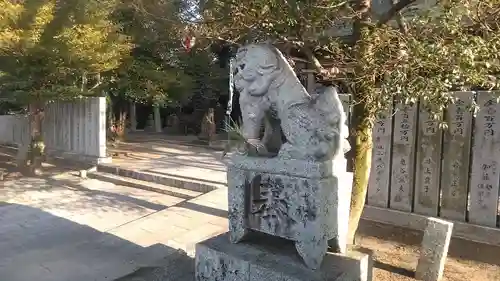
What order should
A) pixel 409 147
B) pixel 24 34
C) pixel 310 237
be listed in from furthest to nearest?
1. pixel 24 34
2. pixel 409 147
3. pixel 310 237

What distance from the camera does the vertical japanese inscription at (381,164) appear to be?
581cm

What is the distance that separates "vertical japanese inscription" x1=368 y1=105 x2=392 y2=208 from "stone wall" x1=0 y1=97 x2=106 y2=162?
8.34 metres

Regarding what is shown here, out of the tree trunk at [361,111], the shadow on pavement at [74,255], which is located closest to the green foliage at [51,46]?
the shadow on pavement at [74,255]

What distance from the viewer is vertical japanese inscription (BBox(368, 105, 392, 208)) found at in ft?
19.1

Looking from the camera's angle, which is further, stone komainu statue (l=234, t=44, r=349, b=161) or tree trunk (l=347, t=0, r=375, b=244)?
tree trunk (l=347, t=0, r=375, b=244)

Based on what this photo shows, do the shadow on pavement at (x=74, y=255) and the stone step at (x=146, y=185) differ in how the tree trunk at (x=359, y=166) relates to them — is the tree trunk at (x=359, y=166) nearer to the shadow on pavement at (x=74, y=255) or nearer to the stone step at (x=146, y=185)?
the shadow on pavement at (x=74, y=255)

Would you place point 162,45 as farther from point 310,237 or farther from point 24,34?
point 310,237

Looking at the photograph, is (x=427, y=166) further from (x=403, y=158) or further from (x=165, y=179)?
(x=165, y=179)

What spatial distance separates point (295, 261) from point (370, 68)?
176 centimetres

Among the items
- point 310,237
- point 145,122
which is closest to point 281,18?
point 310,237

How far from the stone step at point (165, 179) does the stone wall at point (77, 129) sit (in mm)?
821

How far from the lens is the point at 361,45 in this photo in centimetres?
363

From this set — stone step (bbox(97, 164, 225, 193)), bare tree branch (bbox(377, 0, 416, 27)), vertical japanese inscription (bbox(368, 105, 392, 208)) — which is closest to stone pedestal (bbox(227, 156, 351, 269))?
bare tree branch (bbox(377, 0, 416, 27))

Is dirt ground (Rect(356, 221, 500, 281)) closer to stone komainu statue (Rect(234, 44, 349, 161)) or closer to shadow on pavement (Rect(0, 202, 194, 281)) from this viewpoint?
stone komainu statue (Rect(234, 44, 349, 161))
